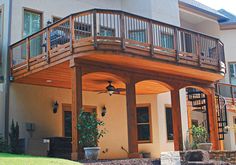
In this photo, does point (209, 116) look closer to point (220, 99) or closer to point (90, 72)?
point (220, 99)

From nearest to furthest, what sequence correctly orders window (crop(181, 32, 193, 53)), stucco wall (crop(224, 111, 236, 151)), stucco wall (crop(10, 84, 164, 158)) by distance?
1. stucco wall (crop(10, 84, 164, 158))
2. window (crop(181, 32, 193, 53))
3. stucco wall (crop(224, 111, 236, 151))

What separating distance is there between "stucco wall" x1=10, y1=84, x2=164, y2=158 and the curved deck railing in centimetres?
119

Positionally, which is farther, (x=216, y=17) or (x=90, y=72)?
(x=216, y=17)

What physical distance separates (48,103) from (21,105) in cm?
115

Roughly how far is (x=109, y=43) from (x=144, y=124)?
7.20m

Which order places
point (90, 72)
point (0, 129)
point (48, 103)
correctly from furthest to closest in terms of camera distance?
point (48, 103) < point (0, 129) < point (90, 72)

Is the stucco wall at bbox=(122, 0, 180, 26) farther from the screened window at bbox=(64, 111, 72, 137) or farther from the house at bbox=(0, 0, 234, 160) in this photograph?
the screened window at bbox=(64, 111, 72, 137)

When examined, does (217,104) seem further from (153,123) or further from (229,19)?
(229,19)

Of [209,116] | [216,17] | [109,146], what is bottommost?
[109,146]

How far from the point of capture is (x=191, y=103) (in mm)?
18578

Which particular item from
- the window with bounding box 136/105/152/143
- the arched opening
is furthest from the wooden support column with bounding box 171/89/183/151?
the window with bounding box 136/105/152/143

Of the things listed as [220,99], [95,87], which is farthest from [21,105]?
[220,99]

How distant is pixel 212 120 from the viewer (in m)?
15.4

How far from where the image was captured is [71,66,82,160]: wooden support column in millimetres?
10568
